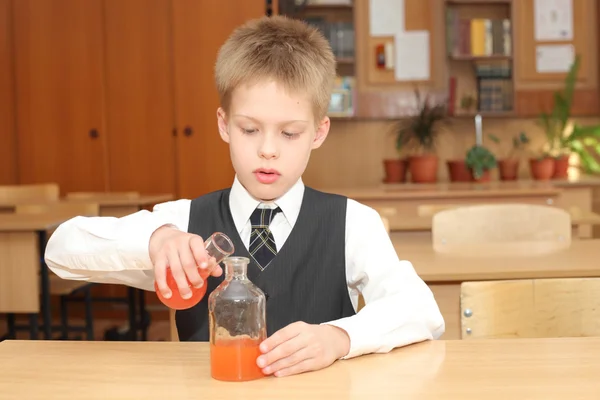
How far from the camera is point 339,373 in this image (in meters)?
1.00

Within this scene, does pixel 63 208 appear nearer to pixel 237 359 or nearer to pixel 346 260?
pixel 346 260

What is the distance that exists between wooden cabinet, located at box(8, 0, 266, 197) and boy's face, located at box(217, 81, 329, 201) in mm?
4265

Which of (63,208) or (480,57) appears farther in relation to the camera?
(480,57)

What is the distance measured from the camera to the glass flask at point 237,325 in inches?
36.9

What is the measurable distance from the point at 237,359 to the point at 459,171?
4626mm

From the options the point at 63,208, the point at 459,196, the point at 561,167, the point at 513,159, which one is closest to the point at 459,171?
the point at 513,159

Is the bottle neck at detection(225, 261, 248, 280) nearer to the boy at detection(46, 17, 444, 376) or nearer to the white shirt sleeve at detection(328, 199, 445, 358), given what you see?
the boy at detection(46, 17, 444, 376)

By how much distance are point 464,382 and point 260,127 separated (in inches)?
17.2

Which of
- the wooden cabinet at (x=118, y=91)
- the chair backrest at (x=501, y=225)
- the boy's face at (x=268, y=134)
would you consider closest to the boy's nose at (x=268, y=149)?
the boy's face at (x=268, y=134)

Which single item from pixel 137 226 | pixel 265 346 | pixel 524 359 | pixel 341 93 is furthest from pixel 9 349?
pixel 341 93

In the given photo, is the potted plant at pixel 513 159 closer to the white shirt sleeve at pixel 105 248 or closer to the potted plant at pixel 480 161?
the potted plant at pixel 480 161

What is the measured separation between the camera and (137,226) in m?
1.15

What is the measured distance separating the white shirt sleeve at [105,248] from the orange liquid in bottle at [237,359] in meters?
0.22

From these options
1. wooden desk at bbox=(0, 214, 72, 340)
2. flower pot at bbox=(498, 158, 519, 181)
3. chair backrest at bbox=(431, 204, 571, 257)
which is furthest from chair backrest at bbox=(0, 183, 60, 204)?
flower pot at bbox=(498, 158, 519, 181)
